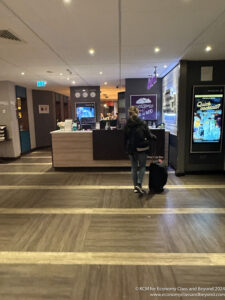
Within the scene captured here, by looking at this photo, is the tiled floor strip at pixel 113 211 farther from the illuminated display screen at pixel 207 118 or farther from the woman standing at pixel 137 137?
the illuminated display screen at pixel 207 118

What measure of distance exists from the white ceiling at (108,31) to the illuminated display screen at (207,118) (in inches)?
37.7

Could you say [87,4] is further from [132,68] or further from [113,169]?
[113,169]

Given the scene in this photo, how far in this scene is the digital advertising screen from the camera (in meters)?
4.94

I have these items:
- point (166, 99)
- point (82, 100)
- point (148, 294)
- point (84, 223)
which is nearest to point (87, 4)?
point (84, 223)

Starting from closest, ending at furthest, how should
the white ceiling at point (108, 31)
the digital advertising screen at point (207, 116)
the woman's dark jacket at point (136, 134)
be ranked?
1. the white ceiling at point (108, 31)
2. the woman's dark jacket at point (136, 134)
3. the digital advertising screen at point (207, 116)

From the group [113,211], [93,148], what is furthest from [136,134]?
[93,148]

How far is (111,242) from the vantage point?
2.55 m

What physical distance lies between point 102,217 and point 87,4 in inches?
114

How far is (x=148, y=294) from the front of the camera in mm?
1811

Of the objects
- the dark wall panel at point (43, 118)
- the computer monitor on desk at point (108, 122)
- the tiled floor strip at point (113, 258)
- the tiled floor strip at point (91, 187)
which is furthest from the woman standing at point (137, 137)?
the dark wall panel at point (43, 118)

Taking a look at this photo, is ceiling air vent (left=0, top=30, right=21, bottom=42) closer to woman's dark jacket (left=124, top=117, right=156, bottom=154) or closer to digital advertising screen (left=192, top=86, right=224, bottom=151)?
woman's dark jacket (left=124, top=117, right=156, bottom=154)

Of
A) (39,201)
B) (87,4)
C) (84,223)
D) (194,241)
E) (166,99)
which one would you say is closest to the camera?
(87,4)

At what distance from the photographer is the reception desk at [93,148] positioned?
5.64 meters

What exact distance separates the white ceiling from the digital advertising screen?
2.68 ft
